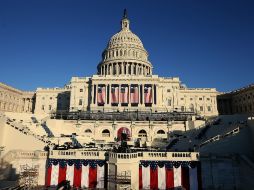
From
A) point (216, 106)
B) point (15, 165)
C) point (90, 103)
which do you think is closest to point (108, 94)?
point (90, 103)

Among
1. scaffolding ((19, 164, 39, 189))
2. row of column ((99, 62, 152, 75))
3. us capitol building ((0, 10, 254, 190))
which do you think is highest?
row of column ((99, 62, 152, 75))

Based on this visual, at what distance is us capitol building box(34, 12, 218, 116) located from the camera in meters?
97.3

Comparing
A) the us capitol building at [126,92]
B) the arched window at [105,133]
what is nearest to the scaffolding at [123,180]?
the arched window at [105,133]

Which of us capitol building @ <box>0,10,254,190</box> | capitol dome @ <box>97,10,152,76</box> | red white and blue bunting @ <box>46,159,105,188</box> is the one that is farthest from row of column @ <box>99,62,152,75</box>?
red white and blue bunting @ <box>46,159,105,188</box>

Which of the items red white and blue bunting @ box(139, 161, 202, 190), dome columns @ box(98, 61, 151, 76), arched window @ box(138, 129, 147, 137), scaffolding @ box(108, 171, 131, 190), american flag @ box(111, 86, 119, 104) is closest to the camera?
scaffolding @ box(108, 171, 131, 190)

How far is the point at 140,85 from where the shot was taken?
99.5 m

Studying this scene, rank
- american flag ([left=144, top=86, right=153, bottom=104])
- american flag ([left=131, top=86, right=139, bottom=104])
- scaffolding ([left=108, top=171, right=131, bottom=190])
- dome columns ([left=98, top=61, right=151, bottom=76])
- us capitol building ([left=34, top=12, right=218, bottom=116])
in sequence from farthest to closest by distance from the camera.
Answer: dome columns ([left=98, top=61, right=151, bottom=76]) < us capitol building ([left=34, top=12, right=218, bottom=116]) < american flag ([left=131, top=86, right=139, bottom=104]) < american flag ([left=144, top=86, right=153, bottom=104]) < scaffolding ([left=108, top=171, right=131, bottom=190])

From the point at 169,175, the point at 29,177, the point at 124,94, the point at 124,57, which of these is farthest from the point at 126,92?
the point at 29,177

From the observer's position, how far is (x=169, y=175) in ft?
104

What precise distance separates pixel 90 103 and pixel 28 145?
55.3m

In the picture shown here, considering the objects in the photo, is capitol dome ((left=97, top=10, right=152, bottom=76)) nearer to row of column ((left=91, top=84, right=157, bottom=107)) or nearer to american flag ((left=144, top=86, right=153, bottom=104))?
row of column ((left=91, top=84, right=157, bottom=107))

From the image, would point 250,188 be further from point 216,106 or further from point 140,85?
point 216,106

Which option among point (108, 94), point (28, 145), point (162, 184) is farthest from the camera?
point (108, 94)

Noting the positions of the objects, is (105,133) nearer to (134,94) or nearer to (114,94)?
(114,94)
